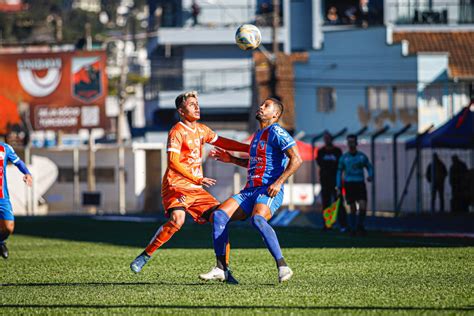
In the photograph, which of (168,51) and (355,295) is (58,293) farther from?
(168,51)

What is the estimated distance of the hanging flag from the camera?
25.0 m

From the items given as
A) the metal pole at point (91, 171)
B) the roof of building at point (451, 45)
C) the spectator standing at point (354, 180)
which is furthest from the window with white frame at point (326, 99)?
the spectator standing at point (354, 180)

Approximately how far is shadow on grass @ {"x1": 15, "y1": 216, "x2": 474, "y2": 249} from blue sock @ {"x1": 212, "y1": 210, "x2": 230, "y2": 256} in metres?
6.77

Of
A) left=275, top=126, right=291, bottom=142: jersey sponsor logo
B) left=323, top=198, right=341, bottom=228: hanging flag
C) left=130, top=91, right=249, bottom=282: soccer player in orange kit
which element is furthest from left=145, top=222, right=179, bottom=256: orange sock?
left=323, top=198, right=341, bottom=228: hanging flag

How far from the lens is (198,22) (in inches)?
2744

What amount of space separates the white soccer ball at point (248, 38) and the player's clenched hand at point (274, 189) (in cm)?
327

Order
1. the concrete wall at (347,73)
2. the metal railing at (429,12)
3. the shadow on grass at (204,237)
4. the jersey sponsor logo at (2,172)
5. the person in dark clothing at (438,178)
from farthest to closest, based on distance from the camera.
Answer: the metal railing at (429,12)
the concrete wall at (347,73)
the person in dark clothing at (438,178)
the shadow on grass at (204,237)
the jersey sponsor logo at (2,172)

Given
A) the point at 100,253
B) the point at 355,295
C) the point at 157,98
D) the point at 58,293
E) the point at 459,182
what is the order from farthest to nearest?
the point at 157,98, the point at 459,182, the point at 100,253, the point at 58,293, the point at 355,295

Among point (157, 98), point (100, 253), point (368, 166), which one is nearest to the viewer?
point (100, 253)

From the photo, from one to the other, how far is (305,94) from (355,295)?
48.9m

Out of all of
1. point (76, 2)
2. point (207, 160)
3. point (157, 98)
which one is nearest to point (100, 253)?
point (207, 160)

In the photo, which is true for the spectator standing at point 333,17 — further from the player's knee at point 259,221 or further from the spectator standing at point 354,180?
the player's knee at point 259,221

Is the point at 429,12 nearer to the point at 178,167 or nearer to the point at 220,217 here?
the point at 178,167

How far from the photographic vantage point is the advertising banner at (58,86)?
53.3m
